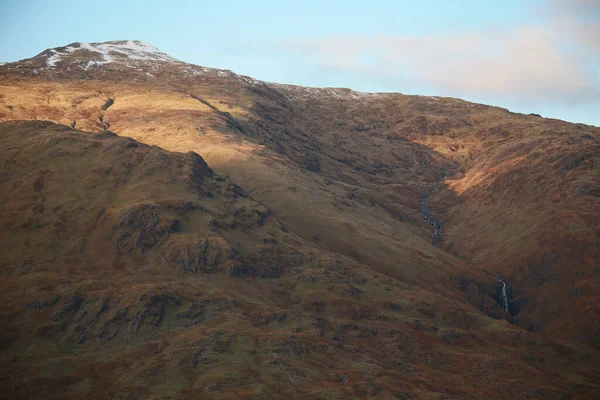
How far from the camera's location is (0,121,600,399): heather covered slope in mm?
117250

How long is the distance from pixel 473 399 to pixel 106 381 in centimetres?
7210

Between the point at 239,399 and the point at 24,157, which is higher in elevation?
the point at 24,157

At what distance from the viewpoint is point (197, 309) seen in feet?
458

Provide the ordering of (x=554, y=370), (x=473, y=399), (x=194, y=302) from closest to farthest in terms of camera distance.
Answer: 1. (x=473, y=399)
2. (x=194, y=302)
3. (x=554, y=370)

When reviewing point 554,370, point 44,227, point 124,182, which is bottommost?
point 554,370

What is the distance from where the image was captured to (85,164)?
622 ft

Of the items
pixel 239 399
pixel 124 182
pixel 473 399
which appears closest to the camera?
pixel 239 399

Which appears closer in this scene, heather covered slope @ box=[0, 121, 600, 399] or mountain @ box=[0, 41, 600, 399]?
heather covered slope @ box=[0, 121, 600, 399]

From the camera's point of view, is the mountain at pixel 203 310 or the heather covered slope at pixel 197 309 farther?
the mountain at pixel 203 310

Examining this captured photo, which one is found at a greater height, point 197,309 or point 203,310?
point 197,309

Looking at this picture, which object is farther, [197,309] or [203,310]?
[203,310]

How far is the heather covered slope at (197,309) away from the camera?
117 meters

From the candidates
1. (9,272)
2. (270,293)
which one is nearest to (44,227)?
(9,272)

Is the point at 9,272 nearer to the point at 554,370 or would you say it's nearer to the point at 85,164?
the point at 85,164
